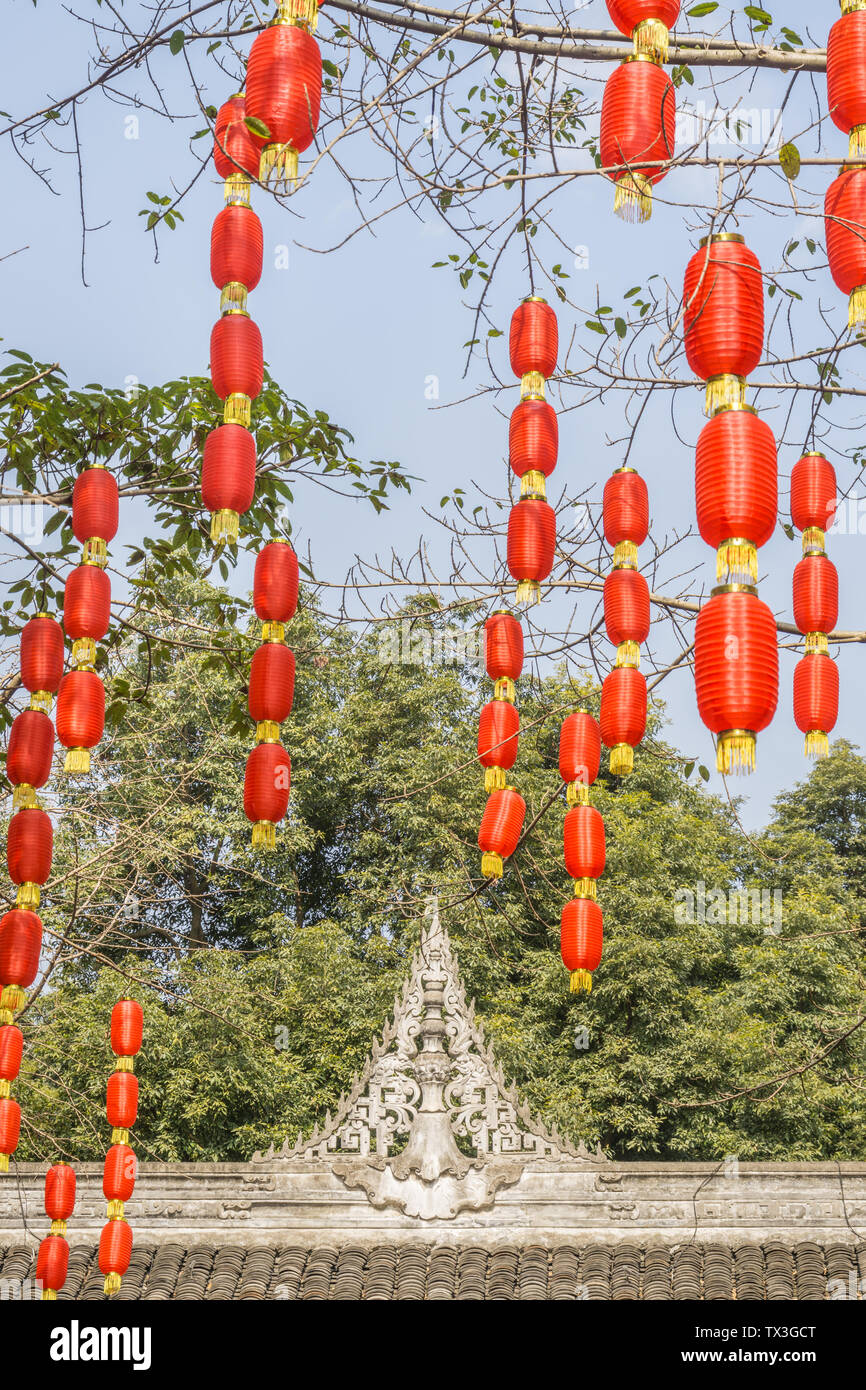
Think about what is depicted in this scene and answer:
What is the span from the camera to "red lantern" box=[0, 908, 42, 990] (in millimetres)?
4227

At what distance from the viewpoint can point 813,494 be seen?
385cm

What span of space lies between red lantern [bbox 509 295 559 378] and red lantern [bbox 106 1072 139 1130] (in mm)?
4287

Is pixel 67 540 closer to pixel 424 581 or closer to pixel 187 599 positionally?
pixel 424 581

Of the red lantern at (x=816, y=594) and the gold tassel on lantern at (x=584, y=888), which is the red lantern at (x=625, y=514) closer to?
the red lantern at (x=816, y=594)

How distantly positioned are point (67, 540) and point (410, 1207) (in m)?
4.77

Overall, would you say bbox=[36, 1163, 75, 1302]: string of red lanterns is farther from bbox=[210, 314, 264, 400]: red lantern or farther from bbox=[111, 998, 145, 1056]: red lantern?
bbox=[210, 314, 264, 400]: red lantern

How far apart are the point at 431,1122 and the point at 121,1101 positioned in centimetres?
201

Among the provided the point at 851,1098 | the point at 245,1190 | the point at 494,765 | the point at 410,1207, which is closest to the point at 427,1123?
the point at 410,1207

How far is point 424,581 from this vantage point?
425cm

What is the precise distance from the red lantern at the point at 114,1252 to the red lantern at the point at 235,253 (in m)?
5.29

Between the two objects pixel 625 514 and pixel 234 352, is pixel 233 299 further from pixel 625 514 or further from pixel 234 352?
pixel 625 514

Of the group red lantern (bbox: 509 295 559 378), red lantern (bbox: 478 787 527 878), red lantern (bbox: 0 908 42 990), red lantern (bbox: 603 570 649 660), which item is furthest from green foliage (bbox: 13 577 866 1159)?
red lantern (bbox: 509 295 559 378)

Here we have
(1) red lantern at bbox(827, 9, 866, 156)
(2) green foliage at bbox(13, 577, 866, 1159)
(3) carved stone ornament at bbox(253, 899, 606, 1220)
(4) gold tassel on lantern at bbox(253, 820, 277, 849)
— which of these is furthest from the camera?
(2) green foliage at bbox(13, 577, 866, 1159)

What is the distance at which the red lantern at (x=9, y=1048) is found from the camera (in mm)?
4695
